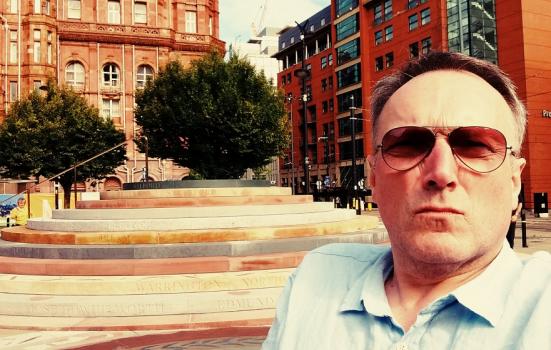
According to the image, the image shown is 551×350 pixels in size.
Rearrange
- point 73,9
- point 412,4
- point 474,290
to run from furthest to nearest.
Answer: point 412,4
point 73,9
point 474,290

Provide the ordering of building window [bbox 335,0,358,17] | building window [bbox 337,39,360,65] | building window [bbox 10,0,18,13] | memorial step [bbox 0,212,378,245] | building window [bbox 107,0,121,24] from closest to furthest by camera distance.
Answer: memorial step [bbox 0,212,378,245], building window [bbox 10,0,18,13], building window [bbox 107,0,121,24], building window [bbox 337,39,360,65], building window [bbox 335,0,358,17]

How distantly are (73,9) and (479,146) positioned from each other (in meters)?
47.4

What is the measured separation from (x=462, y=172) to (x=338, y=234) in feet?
31.9

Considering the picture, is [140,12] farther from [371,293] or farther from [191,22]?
[371,293]

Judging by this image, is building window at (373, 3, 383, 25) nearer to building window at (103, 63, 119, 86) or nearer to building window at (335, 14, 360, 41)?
building window at (335, 14, 360, 41)

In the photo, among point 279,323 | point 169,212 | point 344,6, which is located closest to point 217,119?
point 169,212

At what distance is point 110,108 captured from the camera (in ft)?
141

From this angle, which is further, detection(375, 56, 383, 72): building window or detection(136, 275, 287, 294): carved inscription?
detection(375, 56, 383, 72): building window

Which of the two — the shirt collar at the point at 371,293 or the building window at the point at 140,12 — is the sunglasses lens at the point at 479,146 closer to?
the shirt collar at the point at 371,293

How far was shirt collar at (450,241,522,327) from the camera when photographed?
1.12 meters

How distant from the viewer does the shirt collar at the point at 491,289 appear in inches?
44.1

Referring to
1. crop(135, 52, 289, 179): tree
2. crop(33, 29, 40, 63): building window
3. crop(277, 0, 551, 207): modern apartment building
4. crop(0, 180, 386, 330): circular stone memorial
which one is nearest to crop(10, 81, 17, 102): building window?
crop(33, 29, 40, 63): building window

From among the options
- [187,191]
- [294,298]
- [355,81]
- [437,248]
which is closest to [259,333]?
[294,298]

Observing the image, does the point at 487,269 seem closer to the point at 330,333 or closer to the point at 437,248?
the point at 437,248
